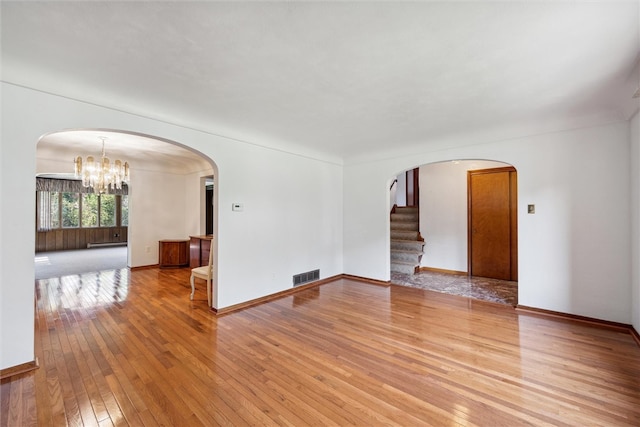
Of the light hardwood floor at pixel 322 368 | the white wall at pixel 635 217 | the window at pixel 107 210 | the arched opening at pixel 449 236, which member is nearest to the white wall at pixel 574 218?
the white wall at pixel 635 217

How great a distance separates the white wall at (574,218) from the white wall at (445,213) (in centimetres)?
203

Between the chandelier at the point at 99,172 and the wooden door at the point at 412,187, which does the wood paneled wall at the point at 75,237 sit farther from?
the wooden door at the point at 412,187

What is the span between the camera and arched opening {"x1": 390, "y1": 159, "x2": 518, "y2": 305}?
532cm

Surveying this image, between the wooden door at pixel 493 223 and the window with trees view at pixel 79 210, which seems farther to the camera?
the window with trees view at pixel 79 210

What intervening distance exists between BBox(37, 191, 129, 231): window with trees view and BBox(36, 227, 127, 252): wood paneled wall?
0.19 m

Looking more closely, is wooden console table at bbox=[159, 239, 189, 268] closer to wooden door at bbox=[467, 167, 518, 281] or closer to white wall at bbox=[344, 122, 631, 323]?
white wall at bbox=[344, 122, 631, 323]

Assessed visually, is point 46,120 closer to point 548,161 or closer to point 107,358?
point 107,358

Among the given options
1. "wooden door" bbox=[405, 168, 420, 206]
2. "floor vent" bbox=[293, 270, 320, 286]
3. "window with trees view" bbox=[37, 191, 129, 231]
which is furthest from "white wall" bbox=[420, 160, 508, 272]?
"window with trees view" bbox=[37, 191, 129, 231]

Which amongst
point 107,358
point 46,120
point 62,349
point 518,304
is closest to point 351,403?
point 107,358

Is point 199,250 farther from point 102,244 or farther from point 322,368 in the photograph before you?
point 102,244

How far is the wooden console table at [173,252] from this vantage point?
21.6ft

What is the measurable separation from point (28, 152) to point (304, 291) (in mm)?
3911

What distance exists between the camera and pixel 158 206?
6.84 meters

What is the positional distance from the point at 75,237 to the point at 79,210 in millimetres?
1091
